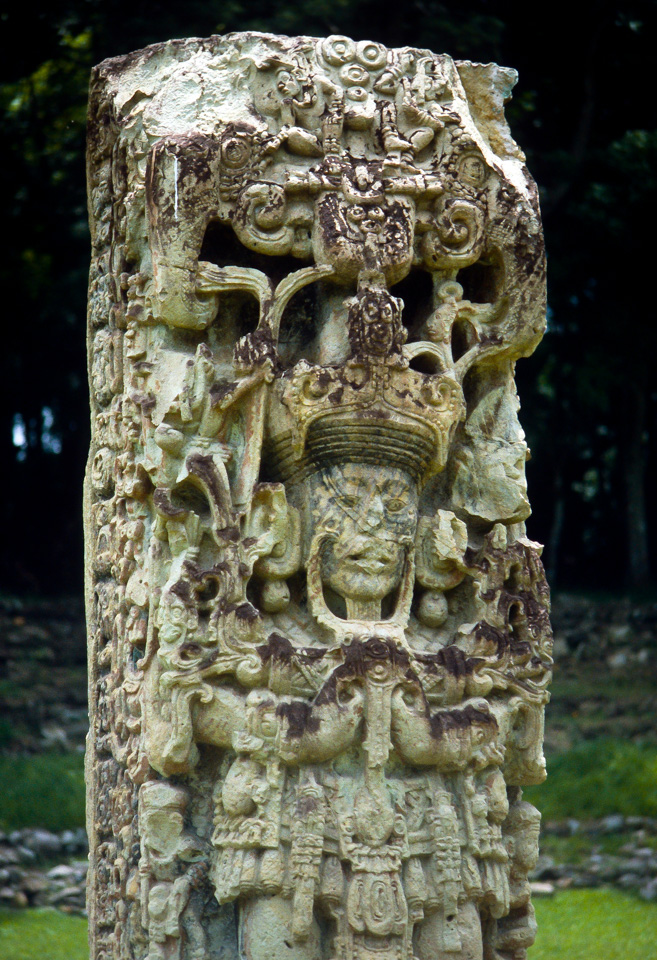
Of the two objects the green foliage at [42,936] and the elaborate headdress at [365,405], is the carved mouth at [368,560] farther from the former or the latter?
the green foliage at [42,936]

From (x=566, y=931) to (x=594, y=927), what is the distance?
15 centimetres

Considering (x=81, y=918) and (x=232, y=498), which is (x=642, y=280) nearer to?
(x=81, y=918)

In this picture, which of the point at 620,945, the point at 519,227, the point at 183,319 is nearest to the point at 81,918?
the point at 620,945

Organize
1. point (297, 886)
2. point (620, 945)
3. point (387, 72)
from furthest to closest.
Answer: point (620, 945) < point (387, 72) < point (297, 886)

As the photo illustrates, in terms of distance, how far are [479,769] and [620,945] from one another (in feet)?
9.08

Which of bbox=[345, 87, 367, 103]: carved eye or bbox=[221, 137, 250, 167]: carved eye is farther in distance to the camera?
bbox=[345, 87, 367, 103]: carved eye

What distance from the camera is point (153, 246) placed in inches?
200

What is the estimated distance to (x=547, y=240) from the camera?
1262 centimetres

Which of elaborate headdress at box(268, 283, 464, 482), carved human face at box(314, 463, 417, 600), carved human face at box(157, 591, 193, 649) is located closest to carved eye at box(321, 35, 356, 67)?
elaborate headdress at box(268, 283, 464, 482)

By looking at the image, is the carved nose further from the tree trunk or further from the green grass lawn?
the tree trunk

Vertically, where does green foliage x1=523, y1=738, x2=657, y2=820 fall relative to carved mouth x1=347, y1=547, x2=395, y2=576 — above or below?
below

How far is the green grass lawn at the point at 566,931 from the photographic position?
7145 mm

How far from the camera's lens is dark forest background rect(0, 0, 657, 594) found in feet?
36.3

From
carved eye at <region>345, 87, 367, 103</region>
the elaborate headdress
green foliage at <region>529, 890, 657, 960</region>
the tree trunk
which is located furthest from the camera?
the tree trunk
